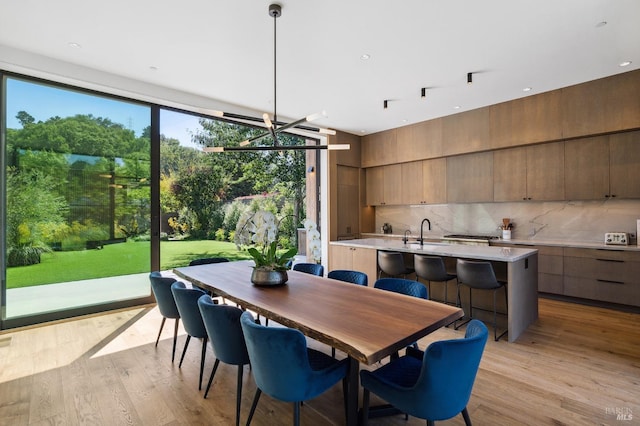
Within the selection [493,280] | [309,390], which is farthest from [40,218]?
[493,280]

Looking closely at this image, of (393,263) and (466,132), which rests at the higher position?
(466,132)

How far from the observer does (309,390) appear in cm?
161

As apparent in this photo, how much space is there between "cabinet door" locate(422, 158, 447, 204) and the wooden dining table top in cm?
397

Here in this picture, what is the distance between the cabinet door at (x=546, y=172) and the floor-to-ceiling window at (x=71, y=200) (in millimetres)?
5687

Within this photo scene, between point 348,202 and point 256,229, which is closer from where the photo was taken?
point 256,229

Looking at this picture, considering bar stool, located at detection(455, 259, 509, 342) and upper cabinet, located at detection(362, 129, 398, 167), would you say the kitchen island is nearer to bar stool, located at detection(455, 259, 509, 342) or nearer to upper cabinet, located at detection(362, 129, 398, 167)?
bar stool, located at detection(455, 259, 509, 342)

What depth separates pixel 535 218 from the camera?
507cm

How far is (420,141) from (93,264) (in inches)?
222

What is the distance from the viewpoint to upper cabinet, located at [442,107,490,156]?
5223 mm

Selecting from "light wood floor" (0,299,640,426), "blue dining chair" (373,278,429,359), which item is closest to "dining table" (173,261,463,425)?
"blue dining chair" (373,278,429,359)

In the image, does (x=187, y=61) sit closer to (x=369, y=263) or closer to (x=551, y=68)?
(x=369, y=263)

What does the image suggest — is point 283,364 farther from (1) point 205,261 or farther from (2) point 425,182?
(2) point 425,182

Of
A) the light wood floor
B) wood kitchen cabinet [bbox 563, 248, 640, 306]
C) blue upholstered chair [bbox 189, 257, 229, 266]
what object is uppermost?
blue upholstered chair [bbox 189, 257, 229, 266]

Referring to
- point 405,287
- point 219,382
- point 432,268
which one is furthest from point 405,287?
point 219,382
